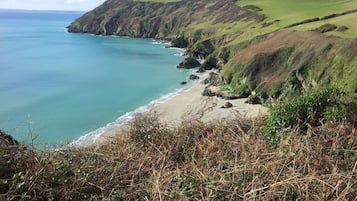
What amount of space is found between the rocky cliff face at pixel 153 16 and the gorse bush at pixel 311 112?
222 ft

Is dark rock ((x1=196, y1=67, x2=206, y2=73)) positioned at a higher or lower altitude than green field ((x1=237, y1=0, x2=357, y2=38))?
lower

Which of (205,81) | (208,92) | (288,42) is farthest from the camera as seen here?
(205,81)

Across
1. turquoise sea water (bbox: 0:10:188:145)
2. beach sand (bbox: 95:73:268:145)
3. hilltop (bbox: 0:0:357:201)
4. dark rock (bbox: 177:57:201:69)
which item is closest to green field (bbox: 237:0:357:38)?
dark rock (bbox: 177:57:201:69)

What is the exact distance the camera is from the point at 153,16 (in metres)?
118

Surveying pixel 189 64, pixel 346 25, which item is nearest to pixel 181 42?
pixel 189 64

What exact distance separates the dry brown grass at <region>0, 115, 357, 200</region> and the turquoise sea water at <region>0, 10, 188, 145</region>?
729cm

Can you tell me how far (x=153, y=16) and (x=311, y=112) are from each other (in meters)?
106

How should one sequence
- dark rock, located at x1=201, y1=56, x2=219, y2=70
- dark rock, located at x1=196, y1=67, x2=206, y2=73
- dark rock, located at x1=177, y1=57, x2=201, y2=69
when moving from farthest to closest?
1. dark rock, located at x1=177, y1=57, x2=201, y2=69
2. dark rock, located at x1=201, y1=56, x2=219, y2=70
3. dark rock, located at x1=196, y1=67, x2=206, y2=73

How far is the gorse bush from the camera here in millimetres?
15391

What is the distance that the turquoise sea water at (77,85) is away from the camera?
124 ft

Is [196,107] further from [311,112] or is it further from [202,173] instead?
[202,173]

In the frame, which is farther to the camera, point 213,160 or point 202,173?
point 213,160

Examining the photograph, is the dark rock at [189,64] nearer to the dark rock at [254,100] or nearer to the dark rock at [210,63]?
the dark rock at [210,63]

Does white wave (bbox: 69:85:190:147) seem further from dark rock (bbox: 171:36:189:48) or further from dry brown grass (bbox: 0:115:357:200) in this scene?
dark rock (bbox: 171:36:189:48)
